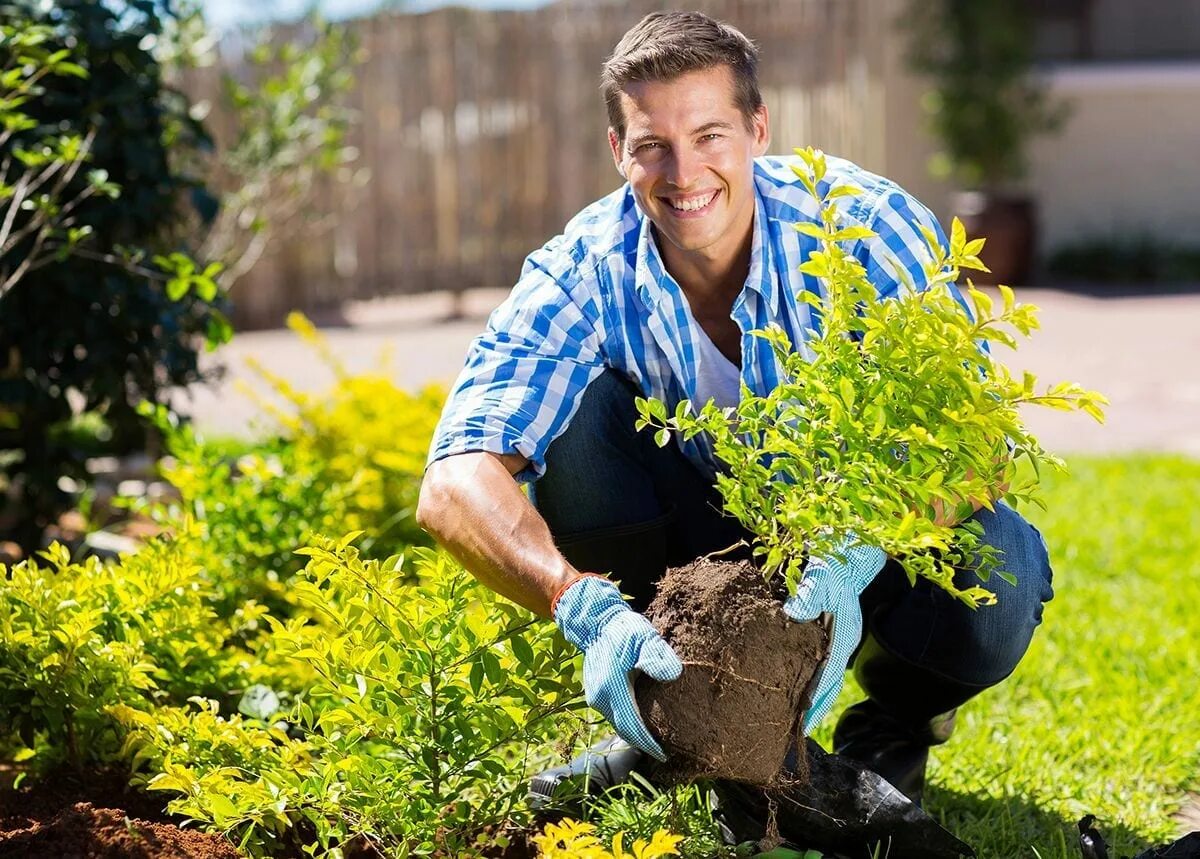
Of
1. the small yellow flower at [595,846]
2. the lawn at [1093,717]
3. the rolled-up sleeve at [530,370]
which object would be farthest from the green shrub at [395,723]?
the lawn at [1093,717]

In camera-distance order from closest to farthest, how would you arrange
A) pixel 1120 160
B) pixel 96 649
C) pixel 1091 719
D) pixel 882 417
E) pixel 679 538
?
pixel 882 417
pixel 96 649
pixel 679 538
pixel 1091 719
pixel 1120 160

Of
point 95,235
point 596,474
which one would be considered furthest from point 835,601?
point 95,235

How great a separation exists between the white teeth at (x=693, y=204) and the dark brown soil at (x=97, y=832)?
1270 millimetres

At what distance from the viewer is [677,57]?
244cm

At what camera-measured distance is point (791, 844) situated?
2.28 m

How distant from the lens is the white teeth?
2498mm

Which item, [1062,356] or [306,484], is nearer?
[306,484]

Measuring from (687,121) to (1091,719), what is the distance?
1.56 meters

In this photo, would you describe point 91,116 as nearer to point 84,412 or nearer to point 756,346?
point 84,412

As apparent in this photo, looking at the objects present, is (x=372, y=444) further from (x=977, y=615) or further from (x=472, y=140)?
(x=472, y=140)

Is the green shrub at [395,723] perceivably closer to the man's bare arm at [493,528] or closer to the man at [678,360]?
the man's bare arm at [493,528]

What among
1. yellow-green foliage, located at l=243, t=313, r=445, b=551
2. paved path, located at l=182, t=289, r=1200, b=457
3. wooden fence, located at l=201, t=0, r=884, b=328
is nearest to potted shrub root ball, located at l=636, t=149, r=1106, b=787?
yellow-green foliage, located at l=243, t=313, r=445, b=551

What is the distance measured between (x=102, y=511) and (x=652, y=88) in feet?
9.19

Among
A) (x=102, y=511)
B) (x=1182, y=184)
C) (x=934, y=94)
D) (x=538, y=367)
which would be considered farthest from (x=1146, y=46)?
(x=538, y=367)
